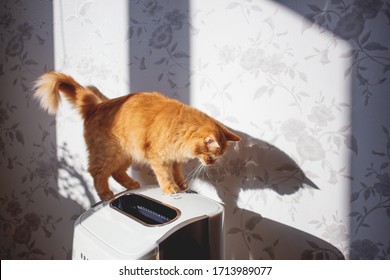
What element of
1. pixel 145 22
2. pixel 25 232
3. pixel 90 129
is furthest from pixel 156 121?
pixel 25 232

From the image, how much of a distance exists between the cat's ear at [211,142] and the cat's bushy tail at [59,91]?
535 millimetres

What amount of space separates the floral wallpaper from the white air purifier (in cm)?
33

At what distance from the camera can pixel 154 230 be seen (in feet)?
2.48

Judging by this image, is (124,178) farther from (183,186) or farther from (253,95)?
(253,95)

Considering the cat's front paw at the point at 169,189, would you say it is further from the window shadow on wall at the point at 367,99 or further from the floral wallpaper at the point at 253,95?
the window shadow on wall at the point at 367,99

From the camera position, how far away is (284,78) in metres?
1.08

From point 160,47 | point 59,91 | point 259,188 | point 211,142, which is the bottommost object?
point 259,188

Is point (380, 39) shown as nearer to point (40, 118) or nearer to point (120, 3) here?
point (120, 3)

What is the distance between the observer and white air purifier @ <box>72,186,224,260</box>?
715mm

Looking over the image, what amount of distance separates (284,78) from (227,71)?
0.23 meters

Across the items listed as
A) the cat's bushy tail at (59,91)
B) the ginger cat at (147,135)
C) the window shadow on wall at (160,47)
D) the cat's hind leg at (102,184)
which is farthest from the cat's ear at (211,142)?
the cat's bushy tail at (59,91)

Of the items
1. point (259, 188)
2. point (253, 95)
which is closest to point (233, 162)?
point (259, 188)

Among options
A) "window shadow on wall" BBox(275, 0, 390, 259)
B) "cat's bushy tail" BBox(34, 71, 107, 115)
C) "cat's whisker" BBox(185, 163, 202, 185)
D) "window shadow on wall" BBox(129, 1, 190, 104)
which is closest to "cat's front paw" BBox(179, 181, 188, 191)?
"cat's whisker" BBox(185, 163, 202, 185)

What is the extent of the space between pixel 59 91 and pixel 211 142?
714 millimetres
